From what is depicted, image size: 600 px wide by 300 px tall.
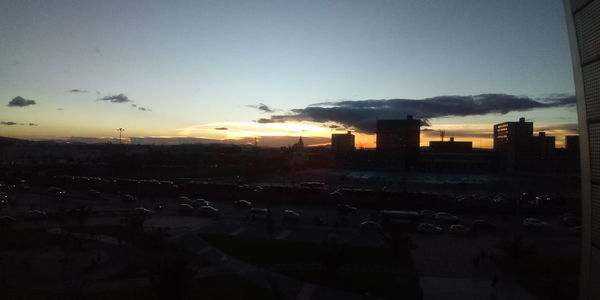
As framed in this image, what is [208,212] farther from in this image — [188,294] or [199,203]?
[188,294]

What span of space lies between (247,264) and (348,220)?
9.15m

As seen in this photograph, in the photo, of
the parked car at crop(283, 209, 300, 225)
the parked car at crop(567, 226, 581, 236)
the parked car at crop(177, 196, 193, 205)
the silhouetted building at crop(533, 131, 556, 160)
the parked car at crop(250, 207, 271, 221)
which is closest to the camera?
the parked car at crop(567, 226, 581, 236)

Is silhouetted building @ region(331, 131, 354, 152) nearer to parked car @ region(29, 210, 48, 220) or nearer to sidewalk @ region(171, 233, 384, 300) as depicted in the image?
parked car @ region(29, 210, 48, 220)

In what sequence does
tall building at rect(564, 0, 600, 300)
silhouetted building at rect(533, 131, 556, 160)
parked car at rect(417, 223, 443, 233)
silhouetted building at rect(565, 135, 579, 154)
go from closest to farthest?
tall building at rect(564, 0, 600, 300)
parked car at rect(417, 223, 443, 233)
silhouetted building at rect(533, 131, 556, 160)
silhouetted building at rect(565, 135, 579, 154)

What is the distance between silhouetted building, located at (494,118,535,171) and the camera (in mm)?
56656

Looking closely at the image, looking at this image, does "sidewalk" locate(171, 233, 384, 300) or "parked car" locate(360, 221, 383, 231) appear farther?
"parked car" locate(360, 221, 383, 231)

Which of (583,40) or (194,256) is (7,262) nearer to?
(194,256)

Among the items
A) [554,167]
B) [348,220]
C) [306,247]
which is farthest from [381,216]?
[554,167]

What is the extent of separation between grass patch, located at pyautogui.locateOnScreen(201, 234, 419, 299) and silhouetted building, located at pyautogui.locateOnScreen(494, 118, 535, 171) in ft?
167

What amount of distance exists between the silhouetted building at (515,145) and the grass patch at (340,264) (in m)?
50.8

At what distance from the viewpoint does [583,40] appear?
400cm

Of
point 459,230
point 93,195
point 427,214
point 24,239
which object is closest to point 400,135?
point 427,214

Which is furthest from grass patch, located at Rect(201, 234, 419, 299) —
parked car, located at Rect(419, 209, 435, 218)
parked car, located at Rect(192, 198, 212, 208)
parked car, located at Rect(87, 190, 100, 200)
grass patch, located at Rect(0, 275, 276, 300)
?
parked car, located at Rect(87, 190, 100, 200)

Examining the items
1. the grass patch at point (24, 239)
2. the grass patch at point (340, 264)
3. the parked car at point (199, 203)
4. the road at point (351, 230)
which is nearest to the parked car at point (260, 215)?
the road at point (351, 230)
